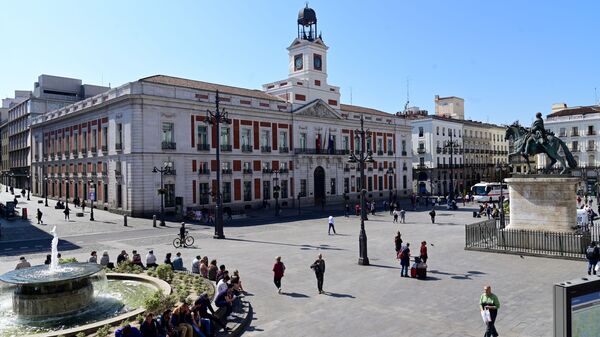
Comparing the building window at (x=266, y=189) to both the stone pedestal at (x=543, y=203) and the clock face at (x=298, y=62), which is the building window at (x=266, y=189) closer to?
the clock face at (x=298, y=62)

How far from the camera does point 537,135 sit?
72.8 feet

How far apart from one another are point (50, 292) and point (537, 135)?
2088 cm

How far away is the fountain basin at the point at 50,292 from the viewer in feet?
38.1

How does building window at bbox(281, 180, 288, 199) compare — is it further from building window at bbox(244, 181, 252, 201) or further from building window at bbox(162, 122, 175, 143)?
building window at bbox(162, 122, 175, 143)

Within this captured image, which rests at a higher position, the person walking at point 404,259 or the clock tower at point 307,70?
the clock tower at point 307,70

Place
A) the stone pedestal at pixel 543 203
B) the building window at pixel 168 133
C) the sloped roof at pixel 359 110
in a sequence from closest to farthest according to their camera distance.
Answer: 1. the stone pedestal at pixel 543 203
2. the building window at pixel 168 133
3. the sloped roof at pixel 359 110

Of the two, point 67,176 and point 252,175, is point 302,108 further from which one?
point 67,176

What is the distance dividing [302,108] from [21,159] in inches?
1969

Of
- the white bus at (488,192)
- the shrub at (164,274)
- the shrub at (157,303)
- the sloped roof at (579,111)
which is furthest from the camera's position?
the sloped roof at (579,111)

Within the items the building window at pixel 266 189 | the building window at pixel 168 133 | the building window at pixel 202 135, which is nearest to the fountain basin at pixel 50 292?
the building window at pixel 168 133

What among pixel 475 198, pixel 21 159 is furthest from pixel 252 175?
pixel 21 159

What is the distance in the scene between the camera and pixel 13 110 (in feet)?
266

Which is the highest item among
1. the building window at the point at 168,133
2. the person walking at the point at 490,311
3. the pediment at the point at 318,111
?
the pediment at the point at 318,111

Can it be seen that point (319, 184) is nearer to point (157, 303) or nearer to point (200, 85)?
point (200, 85)
